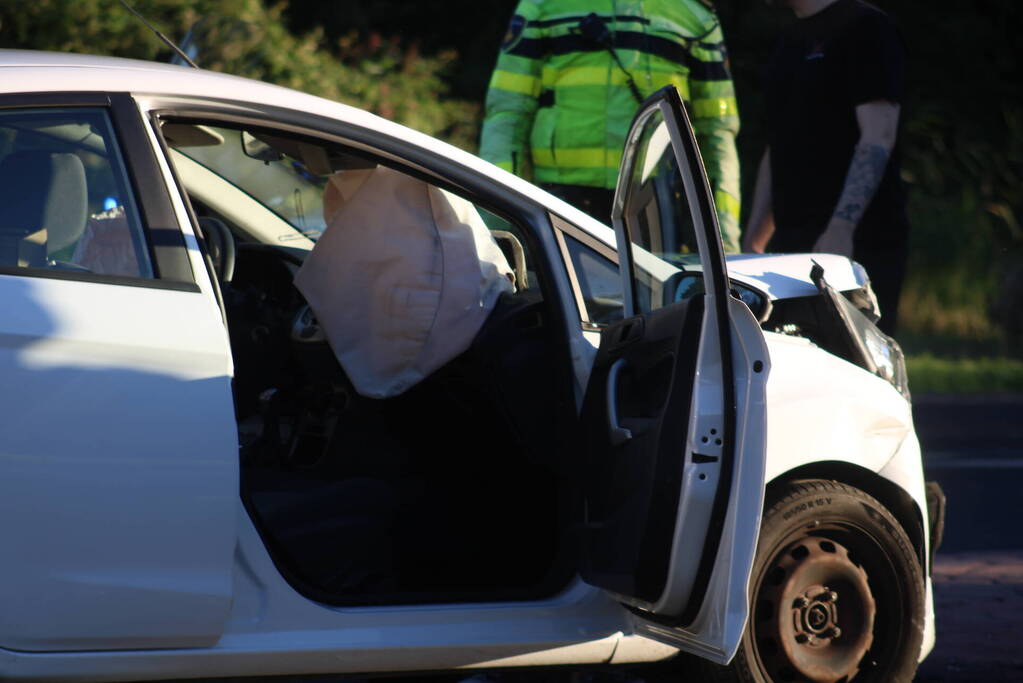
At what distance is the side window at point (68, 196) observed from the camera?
9.17ft

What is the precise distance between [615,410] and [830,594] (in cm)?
68

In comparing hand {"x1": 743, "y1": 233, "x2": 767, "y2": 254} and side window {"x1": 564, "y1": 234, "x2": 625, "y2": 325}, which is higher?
side window {"x1": 564, "y1": 234, "x2": 625, "y2": 325}

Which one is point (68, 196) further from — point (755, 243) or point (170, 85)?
point (755, 243)

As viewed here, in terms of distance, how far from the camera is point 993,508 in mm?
6566

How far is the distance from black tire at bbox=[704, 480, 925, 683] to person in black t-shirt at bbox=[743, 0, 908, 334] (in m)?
1.92

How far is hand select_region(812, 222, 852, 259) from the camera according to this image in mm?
5141

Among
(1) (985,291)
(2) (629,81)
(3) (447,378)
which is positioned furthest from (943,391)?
(3) (447,378)

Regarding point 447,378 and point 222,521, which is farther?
point 447,378

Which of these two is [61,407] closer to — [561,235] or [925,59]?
[561,235]

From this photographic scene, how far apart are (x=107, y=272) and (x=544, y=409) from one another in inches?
40.0

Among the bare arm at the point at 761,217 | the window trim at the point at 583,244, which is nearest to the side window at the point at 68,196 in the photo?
the window trim at the point at 583,244

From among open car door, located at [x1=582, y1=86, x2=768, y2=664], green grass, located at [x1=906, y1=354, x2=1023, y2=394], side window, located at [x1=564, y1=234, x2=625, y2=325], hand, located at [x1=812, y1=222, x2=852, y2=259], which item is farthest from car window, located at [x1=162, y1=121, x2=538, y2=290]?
green grass, located at [x1=906, y1=354, x2=1023, y2=394]

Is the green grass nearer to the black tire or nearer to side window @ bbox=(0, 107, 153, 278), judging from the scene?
the black tire

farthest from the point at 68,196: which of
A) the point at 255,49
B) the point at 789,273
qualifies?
the point at 255,49
